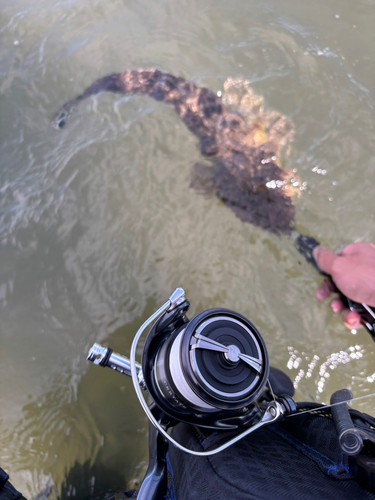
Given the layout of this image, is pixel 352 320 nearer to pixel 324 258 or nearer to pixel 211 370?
pixel 324 258

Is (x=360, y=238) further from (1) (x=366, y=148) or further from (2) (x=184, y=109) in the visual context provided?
(2) (x=184, y=109)

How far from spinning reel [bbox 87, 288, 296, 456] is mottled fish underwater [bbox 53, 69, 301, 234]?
155 cm

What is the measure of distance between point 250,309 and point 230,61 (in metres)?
2.45

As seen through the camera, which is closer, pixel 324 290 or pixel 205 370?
pixel 205 370

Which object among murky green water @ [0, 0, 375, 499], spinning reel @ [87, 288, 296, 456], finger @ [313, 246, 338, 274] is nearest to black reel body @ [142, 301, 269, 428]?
spinning reel @ [87, 288, 296, 456]

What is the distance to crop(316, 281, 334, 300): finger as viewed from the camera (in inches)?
92.0

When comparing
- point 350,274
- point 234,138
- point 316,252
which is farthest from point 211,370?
point 234,138

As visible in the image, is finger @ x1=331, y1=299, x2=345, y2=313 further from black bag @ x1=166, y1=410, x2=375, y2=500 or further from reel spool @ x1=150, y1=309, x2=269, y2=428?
reel spool @ x1=150, y1=309, x2=269, y2=428

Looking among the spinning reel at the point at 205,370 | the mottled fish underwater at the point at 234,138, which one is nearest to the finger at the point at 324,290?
the mottled fish underwater at the point at 234,138

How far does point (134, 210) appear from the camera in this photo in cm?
252

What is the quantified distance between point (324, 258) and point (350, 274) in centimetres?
23

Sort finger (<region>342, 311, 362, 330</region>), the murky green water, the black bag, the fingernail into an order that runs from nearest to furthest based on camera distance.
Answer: the black bag → the murky green water → finger (<region>342, 311, 362, 330</region>) → the fingernail

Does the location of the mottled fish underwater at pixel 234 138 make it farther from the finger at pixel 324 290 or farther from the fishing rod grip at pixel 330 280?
the finger at pixel 324 290

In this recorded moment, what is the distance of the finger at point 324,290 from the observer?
7.66ft
